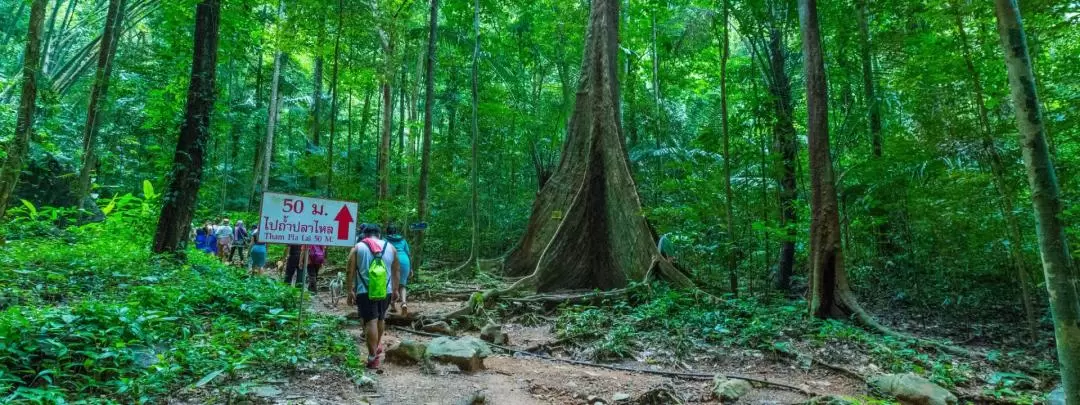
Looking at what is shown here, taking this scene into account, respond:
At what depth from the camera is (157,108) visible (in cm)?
1566

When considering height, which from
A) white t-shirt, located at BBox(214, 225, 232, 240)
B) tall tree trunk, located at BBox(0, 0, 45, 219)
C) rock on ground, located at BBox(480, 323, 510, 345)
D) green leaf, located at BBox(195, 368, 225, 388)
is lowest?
rock on ground, located at BBox(480, 323, 510, 345)

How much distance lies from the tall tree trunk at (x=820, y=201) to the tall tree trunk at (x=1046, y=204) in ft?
13.9

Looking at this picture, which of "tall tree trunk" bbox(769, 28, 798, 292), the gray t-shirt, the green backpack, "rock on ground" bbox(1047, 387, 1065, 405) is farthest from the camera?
"tall tree trunk" bbox(769, 28, 798, 292)

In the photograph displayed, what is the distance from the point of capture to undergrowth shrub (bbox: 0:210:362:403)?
344cm

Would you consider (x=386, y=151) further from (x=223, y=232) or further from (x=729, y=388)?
(x=729, y=388)

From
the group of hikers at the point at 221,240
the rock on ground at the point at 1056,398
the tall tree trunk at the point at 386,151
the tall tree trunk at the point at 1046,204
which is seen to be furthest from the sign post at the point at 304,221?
the group of hikers at the point at 221,240

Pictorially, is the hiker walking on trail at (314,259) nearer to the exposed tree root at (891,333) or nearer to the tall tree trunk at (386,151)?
the tall tree trunk at (386,151)

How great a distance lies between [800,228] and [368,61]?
1054cm

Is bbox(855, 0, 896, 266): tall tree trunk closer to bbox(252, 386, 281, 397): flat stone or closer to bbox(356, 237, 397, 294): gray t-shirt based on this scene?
bbox(356, 237, 397, 294): gray t-shirt

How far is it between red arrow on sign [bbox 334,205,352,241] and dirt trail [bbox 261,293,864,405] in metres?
1.39

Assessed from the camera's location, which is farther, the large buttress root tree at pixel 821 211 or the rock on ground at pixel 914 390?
the large buttress root tree at pixel 821 211

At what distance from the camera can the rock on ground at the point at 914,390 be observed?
14.1 feet

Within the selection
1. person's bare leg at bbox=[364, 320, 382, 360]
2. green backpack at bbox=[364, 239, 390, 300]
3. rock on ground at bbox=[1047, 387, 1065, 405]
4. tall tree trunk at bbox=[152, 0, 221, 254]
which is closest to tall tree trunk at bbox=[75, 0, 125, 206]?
tall tree trunk at bbox=[152, 0, 221, 254]

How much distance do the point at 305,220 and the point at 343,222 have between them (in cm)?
40
